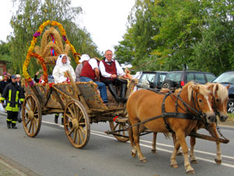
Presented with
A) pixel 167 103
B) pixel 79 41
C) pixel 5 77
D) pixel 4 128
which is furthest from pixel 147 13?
pixel 167 103

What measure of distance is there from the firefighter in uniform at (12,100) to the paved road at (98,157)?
170cm

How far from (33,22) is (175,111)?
78.3 ft

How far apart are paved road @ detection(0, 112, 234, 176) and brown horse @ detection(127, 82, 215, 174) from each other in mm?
369

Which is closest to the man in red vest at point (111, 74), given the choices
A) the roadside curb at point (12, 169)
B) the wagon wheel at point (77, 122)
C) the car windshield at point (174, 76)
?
the wagon wheel at point (77, 122)

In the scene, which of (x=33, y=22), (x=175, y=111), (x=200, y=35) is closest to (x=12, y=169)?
(x=175, y=111)

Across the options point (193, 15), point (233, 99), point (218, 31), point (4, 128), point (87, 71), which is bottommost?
point (4, 128)

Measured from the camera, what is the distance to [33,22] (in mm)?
26703

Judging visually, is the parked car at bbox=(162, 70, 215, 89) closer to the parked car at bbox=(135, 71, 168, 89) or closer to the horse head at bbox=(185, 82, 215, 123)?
the parked car at bbox=(135, 71, 168, 89)

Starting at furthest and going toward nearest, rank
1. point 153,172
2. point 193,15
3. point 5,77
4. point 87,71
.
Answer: point 193,15 → point 5,77 → point 87,71 → point 153,172

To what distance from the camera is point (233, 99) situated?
41.0ft

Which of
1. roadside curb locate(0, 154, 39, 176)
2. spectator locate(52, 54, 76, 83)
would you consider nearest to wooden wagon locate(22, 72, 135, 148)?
spectator locate(52, 54, 76, 83)

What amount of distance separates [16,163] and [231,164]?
419 centimetres

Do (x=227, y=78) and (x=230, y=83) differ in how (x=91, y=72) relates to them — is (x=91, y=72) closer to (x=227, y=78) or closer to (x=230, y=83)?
(x=230, y=83)

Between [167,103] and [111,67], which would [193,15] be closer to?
[111,67]
